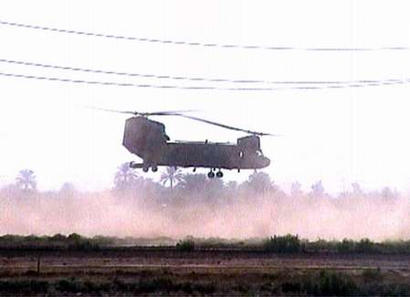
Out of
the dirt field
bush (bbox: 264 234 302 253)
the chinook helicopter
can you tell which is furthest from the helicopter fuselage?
the dirt field

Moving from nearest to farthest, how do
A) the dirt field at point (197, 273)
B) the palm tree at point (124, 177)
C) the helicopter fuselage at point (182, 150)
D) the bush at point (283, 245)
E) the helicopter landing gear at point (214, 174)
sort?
1. the dirt field at point (197, 273)
2. the bush at point (283, 245)
3. the helicopter fuselage at point (182, 150)
4. the helicopter landing gear at point (214, 174)
5. the palm tree at point (124, 177)

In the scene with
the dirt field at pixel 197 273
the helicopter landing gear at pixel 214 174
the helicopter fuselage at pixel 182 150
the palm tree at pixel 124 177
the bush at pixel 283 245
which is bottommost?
the dirt field at pixel 197 273

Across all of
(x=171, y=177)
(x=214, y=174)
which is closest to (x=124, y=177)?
(x=171, y=177)

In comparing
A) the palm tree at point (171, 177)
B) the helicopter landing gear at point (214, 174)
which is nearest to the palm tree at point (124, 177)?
the palm tree at point (171, 177)

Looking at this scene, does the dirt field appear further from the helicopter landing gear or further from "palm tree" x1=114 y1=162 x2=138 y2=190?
"palm tree" x1=114 y1=162 x2=138 y2=190

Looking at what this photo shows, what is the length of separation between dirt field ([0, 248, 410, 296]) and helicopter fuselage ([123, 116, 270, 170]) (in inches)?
265

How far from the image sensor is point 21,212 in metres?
82.2

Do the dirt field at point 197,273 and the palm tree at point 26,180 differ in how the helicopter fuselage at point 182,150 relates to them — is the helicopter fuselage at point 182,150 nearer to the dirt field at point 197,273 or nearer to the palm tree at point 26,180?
the dirt field at point 197,273

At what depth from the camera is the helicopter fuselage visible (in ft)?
136

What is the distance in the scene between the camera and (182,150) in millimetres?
42094

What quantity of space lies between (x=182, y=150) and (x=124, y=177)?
96.5 m

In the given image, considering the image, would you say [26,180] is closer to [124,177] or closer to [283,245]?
[124,177]

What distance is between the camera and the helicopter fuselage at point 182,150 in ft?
136

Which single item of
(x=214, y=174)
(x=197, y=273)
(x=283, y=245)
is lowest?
(x=197, y=273)
